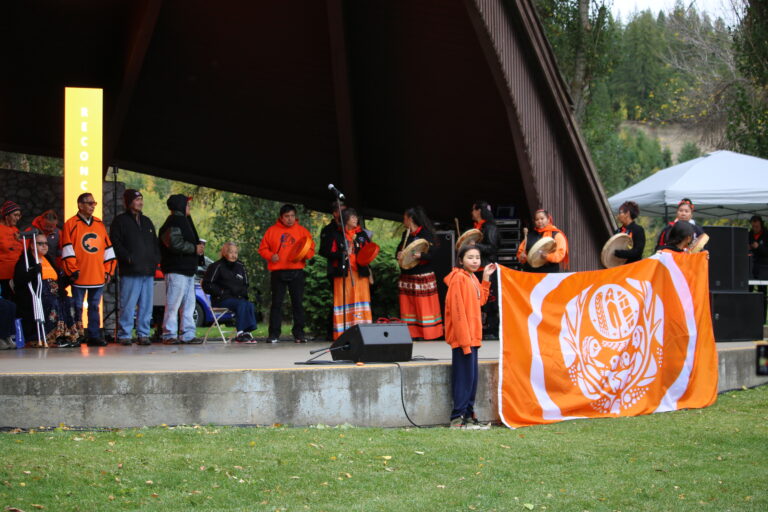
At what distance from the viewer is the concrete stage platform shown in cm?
839

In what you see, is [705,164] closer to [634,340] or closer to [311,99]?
[311,99]

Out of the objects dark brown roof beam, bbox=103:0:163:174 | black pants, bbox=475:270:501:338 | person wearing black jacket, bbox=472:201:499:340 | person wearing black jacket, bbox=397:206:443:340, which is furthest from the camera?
dark brown roof beam, bbox=103:0:163:174

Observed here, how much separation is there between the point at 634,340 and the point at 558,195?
17.2ft

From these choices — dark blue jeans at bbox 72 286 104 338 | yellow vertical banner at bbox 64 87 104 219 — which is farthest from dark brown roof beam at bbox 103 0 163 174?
dark blue jeans at bbox 72 286 104 338

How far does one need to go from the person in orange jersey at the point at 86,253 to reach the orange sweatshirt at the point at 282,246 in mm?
2057

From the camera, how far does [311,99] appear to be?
17094mm

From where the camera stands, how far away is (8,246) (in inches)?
494

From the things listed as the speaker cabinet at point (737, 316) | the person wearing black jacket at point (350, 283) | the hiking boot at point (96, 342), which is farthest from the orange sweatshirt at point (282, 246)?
the speaker cabinet at point (737, 316)

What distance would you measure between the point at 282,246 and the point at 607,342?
196 inches

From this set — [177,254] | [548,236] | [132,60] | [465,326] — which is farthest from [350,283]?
[132,60]

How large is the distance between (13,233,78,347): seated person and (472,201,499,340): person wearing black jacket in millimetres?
5338

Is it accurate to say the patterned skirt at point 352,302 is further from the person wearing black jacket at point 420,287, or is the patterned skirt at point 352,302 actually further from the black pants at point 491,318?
the black pants at point 491,318

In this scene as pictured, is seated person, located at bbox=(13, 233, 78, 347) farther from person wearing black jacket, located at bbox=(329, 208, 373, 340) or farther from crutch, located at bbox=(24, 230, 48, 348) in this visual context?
person wearing black jacket, located at bbox=(329, 208, 373, 340)

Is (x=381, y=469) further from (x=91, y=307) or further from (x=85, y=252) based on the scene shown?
(x=91, y=307)
